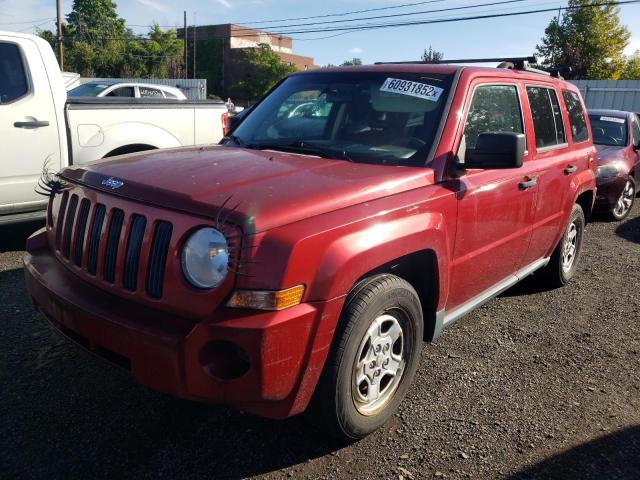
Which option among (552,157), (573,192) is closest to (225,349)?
(552,157)

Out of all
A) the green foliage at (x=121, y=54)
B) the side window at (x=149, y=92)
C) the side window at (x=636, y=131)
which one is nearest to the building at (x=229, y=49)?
the green foliage at (x=121, y=54)

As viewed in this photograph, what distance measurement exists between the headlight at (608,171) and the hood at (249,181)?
21.4 feet

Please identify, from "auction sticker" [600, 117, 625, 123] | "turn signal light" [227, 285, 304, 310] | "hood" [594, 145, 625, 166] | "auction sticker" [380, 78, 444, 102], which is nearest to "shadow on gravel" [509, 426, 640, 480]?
"turn signal light" [227, 285, 304, 310]

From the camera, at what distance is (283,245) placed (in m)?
2.24

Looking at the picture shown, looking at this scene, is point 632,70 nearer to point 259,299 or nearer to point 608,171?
point 608,171

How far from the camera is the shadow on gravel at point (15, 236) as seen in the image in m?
5.91

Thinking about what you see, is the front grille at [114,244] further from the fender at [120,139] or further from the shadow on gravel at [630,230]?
the shadow on gravel at [630,230]

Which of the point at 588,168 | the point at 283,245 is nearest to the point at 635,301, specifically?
the point at 588,168

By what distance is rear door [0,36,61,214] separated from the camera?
537 centimetres

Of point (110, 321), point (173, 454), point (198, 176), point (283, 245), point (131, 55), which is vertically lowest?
point (173, 454)

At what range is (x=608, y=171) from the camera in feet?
27.9

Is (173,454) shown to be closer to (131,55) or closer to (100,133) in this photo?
(100,133)

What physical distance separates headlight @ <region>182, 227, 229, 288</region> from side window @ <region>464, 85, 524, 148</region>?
185 centimetres

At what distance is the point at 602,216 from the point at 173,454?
811 centimetres
